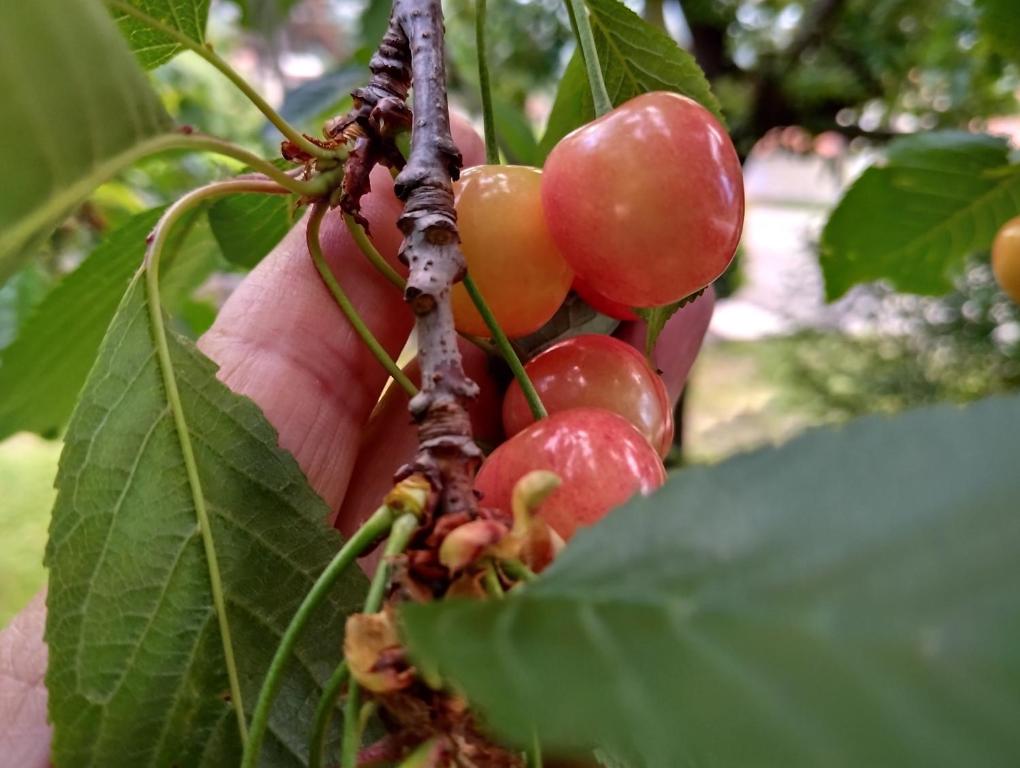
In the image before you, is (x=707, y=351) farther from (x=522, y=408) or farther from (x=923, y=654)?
(x=923, y=654)

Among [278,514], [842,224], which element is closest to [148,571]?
[278,514]

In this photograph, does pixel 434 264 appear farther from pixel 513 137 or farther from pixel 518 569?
pixel 513 137

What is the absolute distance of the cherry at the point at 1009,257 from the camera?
90cm

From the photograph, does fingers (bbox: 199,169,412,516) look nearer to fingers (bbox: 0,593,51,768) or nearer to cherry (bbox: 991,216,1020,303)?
fingers (bbox: 0,593,51,768)

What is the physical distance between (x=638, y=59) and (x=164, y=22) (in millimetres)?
305

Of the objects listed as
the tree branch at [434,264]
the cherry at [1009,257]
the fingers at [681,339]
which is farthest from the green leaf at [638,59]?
the cherry at [1009,257]

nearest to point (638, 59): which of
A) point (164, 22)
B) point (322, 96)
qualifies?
point (164, 22)

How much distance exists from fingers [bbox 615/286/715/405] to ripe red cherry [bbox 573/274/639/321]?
198mm

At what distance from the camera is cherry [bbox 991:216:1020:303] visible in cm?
90

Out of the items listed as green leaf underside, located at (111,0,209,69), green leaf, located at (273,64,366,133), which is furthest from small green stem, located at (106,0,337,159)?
green leaf, located at (273,64,366,133)

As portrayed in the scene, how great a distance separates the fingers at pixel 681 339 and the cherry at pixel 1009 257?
0.32 metres

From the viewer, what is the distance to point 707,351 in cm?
335

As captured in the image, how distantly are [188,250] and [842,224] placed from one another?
2.43ft

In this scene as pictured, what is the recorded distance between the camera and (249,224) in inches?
28.3
